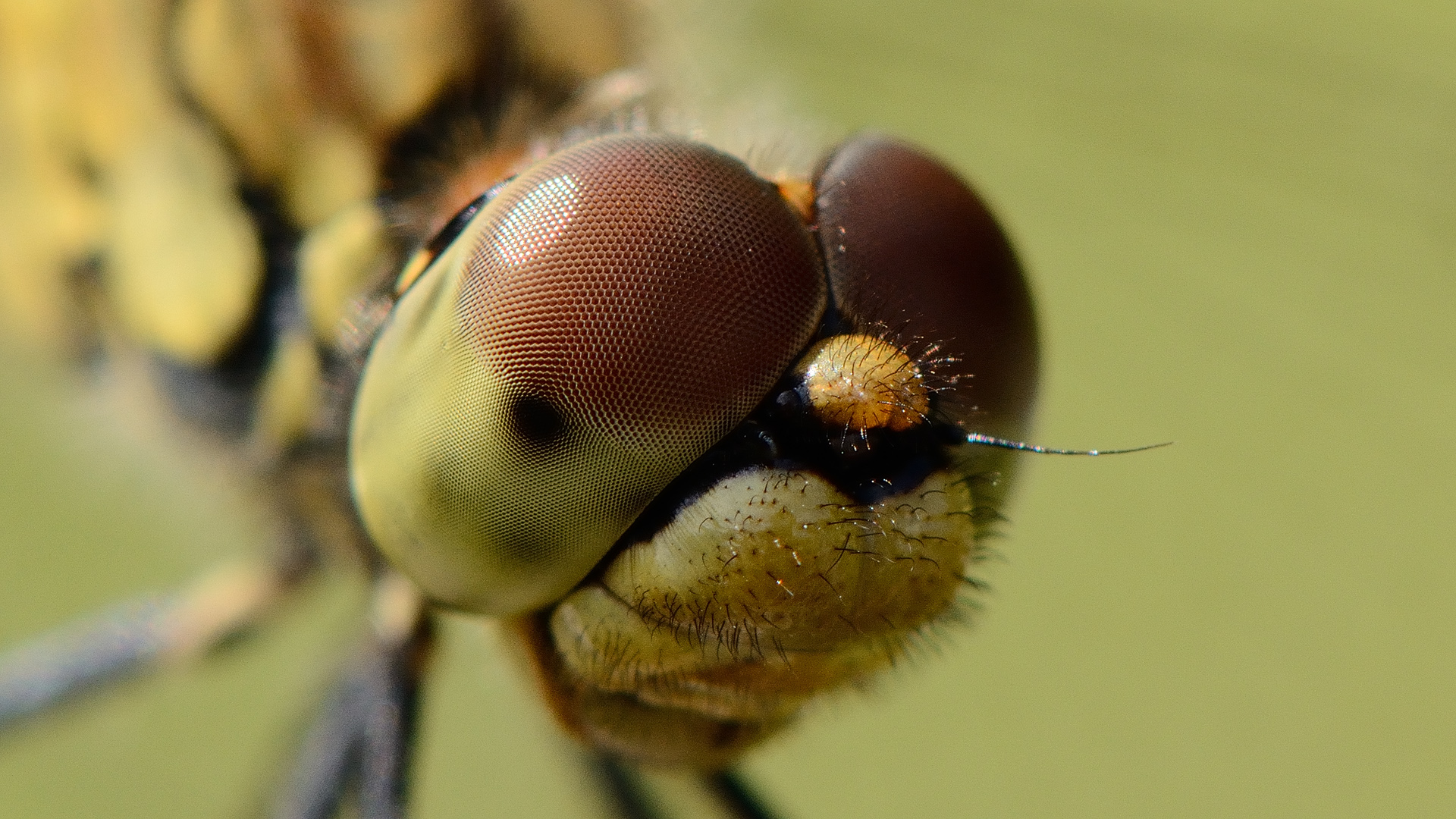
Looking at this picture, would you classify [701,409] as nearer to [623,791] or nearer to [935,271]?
[935,271]

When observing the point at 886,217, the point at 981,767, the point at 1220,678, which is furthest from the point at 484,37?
the point at 1220,678

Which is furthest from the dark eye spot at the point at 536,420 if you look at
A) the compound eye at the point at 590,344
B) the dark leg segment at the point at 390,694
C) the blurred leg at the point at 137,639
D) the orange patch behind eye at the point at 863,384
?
the blurred leg at the point at 137,639

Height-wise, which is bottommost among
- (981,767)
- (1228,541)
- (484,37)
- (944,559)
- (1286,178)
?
(981,767)

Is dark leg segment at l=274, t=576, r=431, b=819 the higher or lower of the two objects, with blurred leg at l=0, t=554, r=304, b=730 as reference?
higher

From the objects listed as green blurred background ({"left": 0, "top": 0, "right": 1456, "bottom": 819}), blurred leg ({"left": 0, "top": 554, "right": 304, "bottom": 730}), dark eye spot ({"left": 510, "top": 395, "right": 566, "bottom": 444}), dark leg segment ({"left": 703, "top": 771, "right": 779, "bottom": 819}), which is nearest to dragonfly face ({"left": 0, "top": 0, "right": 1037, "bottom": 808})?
dark eye spot ({"left": 510, "top": 395, "right": 566, "bottom": 444})

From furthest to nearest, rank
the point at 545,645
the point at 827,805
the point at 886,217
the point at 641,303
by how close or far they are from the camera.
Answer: the point at 827,805 < the point at 545,645 < the point at 886,217 < the point at 641,303

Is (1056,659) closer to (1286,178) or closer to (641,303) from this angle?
(1286,178)

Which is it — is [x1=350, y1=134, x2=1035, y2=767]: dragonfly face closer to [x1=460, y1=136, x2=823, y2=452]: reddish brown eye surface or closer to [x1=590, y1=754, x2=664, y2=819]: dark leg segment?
[x1=460, y1=136, x2=823, y2=452]: reddish brown eye surface
